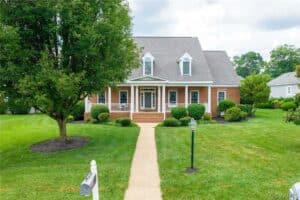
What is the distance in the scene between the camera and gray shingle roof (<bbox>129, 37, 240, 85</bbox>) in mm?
33469

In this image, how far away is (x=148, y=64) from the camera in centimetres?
3347

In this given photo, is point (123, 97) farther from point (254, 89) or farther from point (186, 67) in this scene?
point (254, 89)

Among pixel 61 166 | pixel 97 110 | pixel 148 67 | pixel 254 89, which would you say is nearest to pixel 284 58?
pixel 254 89

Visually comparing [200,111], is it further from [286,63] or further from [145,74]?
[286,63]

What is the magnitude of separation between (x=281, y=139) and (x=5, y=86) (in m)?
13.3

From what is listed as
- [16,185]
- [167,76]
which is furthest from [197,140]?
[167,76]

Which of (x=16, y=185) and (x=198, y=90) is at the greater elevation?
(x=198, y=90)

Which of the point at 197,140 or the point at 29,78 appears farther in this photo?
the point at 197,140

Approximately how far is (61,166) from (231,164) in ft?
18.8

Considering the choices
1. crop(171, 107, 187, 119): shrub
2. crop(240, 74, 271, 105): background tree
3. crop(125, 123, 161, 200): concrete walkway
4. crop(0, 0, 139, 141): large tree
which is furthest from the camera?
crop(240, 74, 271, 105): background tree

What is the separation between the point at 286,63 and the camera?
8512 cm

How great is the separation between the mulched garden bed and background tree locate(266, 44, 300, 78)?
72868 millimetres

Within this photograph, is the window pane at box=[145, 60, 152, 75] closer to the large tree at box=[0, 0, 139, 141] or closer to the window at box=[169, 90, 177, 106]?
the window at box=[169, 90, 177, 106]

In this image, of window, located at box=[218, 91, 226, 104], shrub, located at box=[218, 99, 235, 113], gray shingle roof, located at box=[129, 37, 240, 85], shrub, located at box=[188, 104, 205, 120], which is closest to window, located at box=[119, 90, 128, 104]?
gray shingle roof, located at box=[129, 37, 240, 85]
